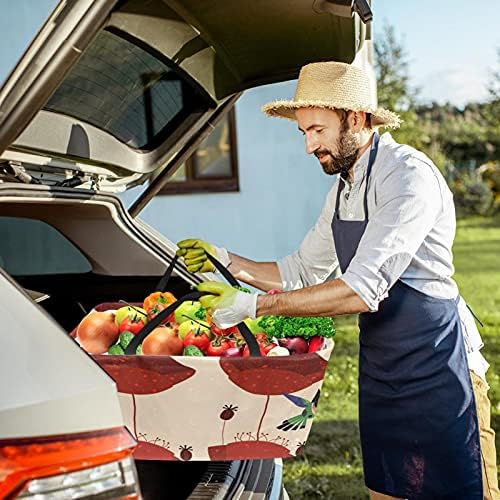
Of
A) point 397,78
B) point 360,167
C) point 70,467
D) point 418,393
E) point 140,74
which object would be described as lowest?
point 397,78

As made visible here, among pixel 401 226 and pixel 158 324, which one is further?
pixel 401 226

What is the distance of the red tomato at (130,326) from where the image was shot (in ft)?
7.47

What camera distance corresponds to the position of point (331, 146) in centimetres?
255

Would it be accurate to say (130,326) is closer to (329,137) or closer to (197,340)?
(197,340)

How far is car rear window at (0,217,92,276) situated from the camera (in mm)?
3604

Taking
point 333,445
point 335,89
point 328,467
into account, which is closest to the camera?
point 335,89

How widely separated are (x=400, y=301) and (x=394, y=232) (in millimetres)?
290

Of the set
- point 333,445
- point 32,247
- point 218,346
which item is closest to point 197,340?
point 218,346

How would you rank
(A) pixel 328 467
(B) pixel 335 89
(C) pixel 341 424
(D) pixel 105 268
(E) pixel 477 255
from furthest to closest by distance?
(E) pixel 477 255, (C) pixel 341 424, (A) pixel 328 467, (D) pixel 105 268, (B) pixel 335 89

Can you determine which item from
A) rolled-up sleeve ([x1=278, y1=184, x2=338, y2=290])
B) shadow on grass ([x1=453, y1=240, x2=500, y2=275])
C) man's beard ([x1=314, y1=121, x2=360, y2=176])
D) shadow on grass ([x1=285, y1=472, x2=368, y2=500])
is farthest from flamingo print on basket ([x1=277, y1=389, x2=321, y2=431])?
shadow on grass ([x1=453, y1=240, x2=500, y2=275])

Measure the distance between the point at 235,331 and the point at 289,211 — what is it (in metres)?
6.63

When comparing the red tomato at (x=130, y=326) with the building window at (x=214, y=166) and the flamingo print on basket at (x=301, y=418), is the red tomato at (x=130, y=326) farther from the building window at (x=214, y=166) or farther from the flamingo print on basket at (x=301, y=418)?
the building window at (x=214, y=166)

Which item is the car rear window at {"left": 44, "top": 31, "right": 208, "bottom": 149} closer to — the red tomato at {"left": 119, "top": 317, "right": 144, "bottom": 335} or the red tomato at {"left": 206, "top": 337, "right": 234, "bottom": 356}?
the red tomato at {"left": 119, "top": 317, "right": 144, "bottom": 335}

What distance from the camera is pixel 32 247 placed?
377cm
